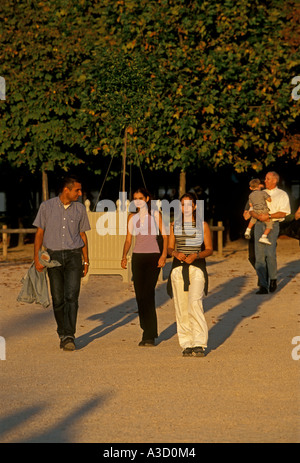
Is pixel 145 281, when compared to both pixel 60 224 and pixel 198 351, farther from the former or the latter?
pixel 198 351

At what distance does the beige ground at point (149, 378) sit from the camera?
6664 mm

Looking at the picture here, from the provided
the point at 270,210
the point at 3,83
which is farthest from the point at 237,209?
the point at 270,210

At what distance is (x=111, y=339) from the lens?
37.1ft

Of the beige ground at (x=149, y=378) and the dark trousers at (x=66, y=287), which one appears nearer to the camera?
the beige ground at (x=149, y=378)

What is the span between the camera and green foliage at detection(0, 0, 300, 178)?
24.0 meters

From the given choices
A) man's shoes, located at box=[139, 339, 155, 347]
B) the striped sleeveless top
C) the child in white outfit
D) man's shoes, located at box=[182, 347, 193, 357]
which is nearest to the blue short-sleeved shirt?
Answer: the striped sleeveless top

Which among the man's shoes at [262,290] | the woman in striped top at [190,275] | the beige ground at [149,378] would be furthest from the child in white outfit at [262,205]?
the woman in striped top at [190,275]

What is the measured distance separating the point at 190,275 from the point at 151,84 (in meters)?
14.6

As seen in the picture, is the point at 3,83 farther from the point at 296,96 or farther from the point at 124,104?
the point at 296,96

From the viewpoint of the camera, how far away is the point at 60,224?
10.5m

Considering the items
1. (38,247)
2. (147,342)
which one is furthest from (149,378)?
(38,247)

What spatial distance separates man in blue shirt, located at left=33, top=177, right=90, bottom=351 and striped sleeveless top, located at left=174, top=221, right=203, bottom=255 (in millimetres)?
1119

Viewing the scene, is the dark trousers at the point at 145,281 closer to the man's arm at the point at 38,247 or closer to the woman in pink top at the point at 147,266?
the woman in pink top at the point at 147,266

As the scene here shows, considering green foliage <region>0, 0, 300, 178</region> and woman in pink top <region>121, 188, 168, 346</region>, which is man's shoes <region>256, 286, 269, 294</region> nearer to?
woman in pink top <region>121, 188, 168, 346</region>
